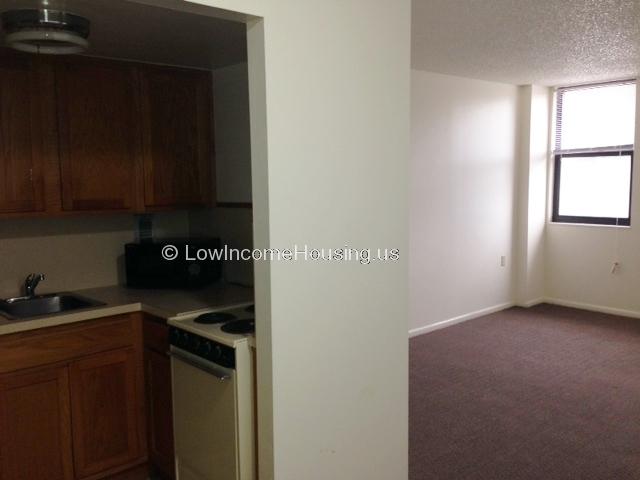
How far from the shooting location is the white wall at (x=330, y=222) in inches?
71.2

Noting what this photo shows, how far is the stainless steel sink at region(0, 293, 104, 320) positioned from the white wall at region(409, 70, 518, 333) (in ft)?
9.33

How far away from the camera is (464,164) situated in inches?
206

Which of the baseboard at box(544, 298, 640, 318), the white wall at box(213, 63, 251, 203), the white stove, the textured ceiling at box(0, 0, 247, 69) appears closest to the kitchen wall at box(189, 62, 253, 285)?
the white wall at box(213, 63, 251, 203)

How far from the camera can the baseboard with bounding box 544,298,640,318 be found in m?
5.43

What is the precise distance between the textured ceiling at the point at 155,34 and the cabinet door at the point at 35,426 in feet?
5.08

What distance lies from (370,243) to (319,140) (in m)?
0.48

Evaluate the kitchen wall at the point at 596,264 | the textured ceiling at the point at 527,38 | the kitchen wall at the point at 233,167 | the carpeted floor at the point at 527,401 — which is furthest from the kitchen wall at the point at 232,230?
the kitchen wall at the point at 596,264

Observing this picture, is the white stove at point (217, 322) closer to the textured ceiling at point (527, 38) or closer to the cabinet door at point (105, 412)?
the cabinet door at point (105, 412)

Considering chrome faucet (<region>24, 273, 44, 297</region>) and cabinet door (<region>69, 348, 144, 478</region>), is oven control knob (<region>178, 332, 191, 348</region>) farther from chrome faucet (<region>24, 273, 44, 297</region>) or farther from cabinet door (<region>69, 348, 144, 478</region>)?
chrome faucet (<region>24, 273, 44, 297</region>)

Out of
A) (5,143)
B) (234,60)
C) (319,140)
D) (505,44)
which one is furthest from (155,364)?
(505,44)

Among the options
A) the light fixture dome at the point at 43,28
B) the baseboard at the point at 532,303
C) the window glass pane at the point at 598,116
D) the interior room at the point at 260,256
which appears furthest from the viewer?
the baseboard at the point at 532,303

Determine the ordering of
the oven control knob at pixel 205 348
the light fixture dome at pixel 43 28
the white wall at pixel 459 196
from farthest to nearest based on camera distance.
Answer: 1. the white wall at pixel 459 196
2. the oven control knob at pixel 205 348
3. the light fixture dome at pixel 43 28

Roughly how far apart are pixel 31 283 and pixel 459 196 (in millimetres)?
3778
